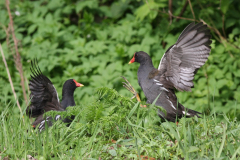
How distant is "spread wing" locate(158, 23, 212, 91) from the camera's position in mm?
3031

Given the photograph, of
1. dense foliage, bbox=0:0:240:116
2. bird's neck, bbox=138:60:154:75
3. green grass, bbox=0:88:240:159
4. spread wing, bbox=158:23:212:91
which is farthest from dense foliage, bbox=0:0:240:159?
green grass, bbox=0:88:240:159

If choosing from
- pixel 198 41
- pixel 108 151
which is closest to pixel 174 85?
A: pixel 198 41

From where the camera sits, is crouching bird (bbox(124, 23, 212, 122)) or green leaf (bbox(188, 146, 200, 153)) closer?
green leaf (bbox(188, 146, 200, 153))

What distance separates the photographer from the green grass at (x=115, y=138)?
1923 mm

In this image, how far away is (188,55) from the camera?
10.2 feet

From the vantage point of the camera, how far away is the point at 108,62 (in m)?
5.44

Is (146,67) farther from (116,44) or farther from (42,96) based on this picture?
(116,44)

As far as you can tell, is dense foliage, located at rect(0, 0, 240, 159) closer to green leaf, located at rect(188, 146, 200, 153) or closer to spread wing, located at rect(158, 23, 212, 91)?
spread wing, located at rect(158, 23, 212, 91)

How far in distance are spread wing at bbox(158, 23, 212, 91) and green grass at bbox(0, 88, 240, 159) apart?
2.54 feet

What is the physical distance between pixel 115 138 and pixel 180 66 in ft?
3.94

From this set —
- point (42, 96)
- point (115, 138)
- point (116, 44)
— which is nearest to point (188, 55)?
point (115, 138)

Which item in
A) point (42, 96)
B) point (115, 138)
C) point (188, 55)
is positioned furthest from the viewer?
point (42, 96)

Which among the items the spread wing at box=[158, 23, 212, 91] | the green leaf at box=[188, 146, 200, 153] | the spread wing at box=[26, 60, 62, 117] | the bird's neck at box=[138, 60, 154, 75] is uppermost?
the spread wing at box=[158, 23, 212, 91]

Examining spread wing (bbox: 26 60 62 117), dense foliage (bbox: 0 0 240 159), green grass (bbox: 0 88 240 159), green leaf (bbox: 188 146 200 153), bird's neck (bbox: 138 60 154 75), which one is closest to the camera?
green leaf (bbox: 188 146 200 153)
